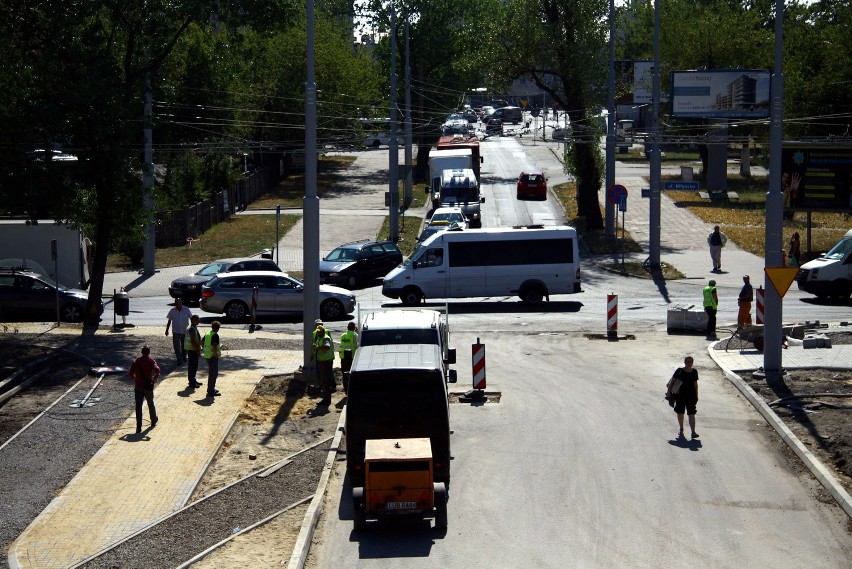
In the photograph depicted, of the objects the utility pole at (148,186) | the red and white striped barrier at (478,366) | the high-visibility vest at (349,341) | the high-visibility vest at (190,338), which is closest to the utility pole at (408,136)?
the utility pole at (148,186)

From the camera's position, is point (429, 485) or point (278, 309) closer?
point (429, 485)

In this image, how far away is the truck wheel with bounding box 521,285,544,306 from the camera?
33.3 metres

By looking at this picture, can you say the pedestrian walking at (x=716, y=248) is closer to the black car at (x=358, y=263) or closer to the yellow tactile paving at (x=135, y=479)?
the black car at (x=358, y=263)

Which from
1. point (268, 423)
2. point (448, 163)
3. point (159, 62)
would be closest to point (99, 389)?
point (268, 423)

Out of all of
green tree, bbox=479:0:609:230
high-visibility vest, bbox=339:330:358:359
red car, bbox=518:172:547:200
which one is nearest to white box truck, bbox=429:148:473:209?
red car, bbox=518:172:547:200

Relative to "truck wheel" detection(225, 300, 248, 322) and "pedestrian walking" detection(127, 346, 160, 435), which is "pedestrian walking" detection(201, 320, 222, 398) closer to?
"pedestrian walking" detection(127, 346, 160, 435)

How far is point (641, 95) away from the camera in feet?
198

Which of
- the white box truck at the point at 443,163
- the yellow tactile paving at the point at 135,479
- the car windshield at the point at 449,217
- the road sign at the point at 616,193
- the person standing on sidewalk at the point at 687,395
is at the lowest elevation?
the yellow tactile paving at the point at 135,479

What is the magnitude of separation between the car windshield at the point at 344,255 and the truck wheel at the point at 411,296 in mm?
4635

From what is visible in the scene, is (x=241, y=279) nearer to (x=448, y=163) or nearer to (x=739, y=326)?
(x=739, y=326)

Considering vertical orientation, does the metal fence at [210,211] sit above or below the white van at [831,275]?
above

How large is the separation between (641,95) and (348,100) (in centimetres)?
1875

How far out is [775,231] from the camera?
21062mm

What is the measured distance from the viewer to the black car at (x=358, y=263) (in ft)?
121
